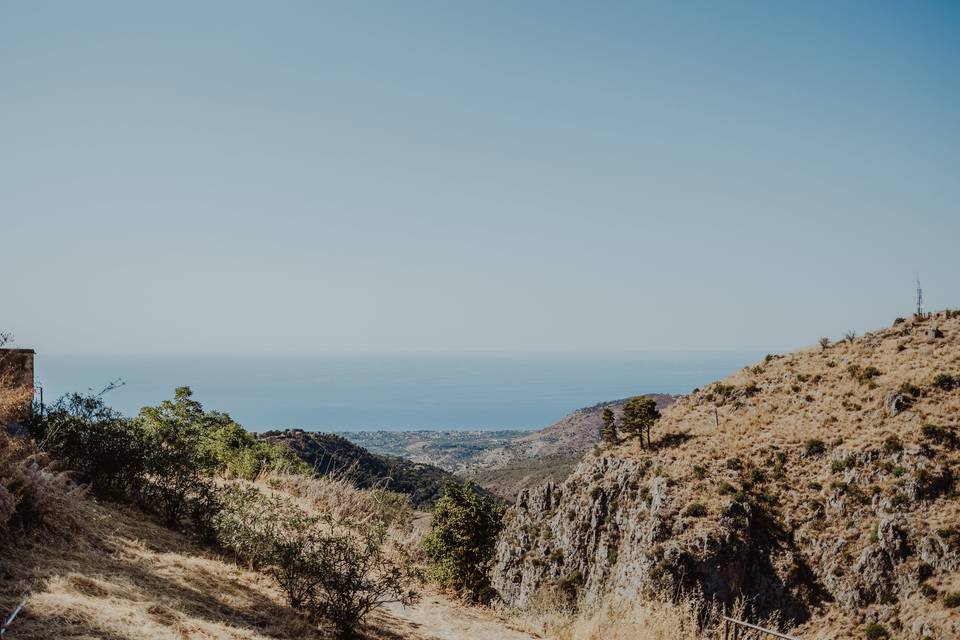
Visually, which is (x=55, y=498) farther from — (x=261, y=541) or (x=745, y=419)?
(x=745, y=419)

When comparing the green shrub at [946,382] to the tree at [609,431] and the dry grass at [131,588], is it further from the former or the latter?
the dry grass at [131,588]

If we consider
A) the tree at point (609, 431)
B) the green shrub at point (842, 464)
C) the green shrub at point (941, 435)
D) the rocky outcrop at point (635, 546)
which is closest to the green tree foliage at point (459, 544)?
the rocky outcrop at point (635, 546)

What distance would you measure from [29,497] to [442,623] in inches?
261

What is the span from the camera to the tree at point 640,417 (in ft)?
117

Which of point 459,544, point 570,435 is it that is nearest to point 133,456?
point 459,544

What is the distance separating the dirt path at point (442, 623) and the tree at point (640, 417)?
26.0 meters

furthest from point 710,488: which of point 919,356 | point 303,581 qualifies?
point 303,581

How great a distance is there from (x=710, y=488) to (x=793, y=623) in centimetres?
687

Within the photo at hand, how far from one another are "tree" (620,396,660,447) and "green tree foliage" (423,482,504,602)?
51.9ft

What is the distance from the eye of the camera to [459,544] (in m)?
19.6

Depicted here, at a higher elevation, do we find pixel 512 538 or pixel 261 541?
pixel 261 541

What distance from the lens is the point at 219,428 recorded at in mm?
23750

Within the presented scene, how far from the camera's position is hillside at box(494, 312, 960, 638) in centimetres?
2497

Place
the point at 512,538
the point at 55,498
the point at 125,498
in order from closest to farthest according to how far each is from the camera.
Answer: the point at 55,498 < the point at 125,498 < the point at 512,538
